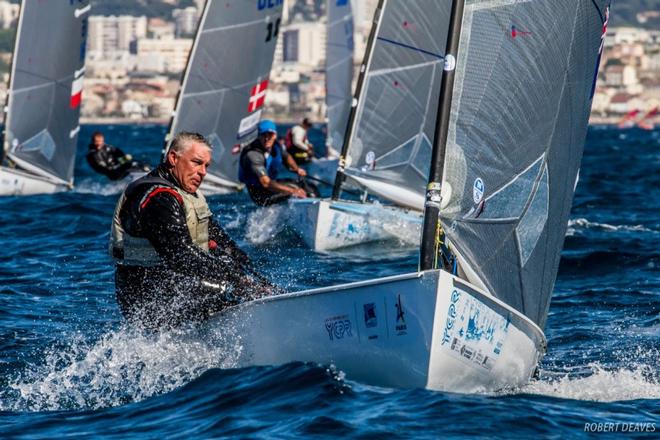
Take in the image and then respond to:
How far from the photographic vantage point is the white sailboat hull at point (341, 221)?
13.3 m

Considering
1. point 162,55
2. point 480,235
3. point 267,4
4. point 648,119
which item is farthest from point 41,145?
point 162,55

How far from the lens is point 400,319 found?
5.72m

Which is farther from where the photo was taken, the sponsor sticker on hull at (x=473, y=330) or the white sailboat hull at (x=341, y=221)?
the white sailboat hull at (x=341, y=221)

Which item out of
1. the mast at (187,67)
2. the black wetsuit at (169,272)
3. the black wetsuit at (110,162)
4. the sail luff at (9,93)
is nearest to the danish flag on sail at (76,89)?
the sail luff at (9,93)

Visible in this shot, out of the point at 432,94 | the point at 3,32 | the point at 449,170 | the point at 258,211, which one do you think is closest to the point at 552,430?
the point at 449,170

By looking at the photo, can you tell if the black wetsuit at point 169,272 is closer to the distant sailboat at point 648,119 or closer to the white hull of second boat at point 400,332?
the white hull of second boat at point 400,332

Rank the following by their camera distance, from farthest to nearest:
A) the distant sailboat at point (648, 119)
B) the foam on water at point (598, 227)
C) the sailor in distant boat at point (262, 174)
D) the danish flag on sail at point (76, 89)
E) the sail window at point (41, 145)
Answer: the distant sailboat at point (648, 119), the danish flag on sail at point (76, 89), the sail window at point (41, 145), the foam on water at point (598, 227), the sailor in distant boat at point (262, 174)

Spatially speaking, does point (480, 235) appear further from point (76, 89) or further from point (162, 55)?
point (162, 55)

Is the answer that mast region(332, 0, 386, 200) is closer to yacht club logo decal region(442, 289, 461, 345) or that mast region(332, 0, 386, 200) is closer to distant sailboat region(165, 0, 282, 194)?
distant sailboat region(165, 0, 282, 194)

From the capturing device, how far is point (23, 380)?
682cm

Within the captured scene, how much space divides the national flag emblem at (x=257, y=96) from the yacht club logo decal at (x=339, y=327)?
14853 mm

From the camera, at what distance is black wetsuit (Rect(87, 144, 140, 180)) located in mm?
20250

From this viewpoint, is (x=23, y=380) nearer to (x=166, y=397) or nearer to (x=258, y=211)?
(x=166, y=397)

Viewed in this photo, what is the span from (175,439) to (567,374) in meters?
2.41
